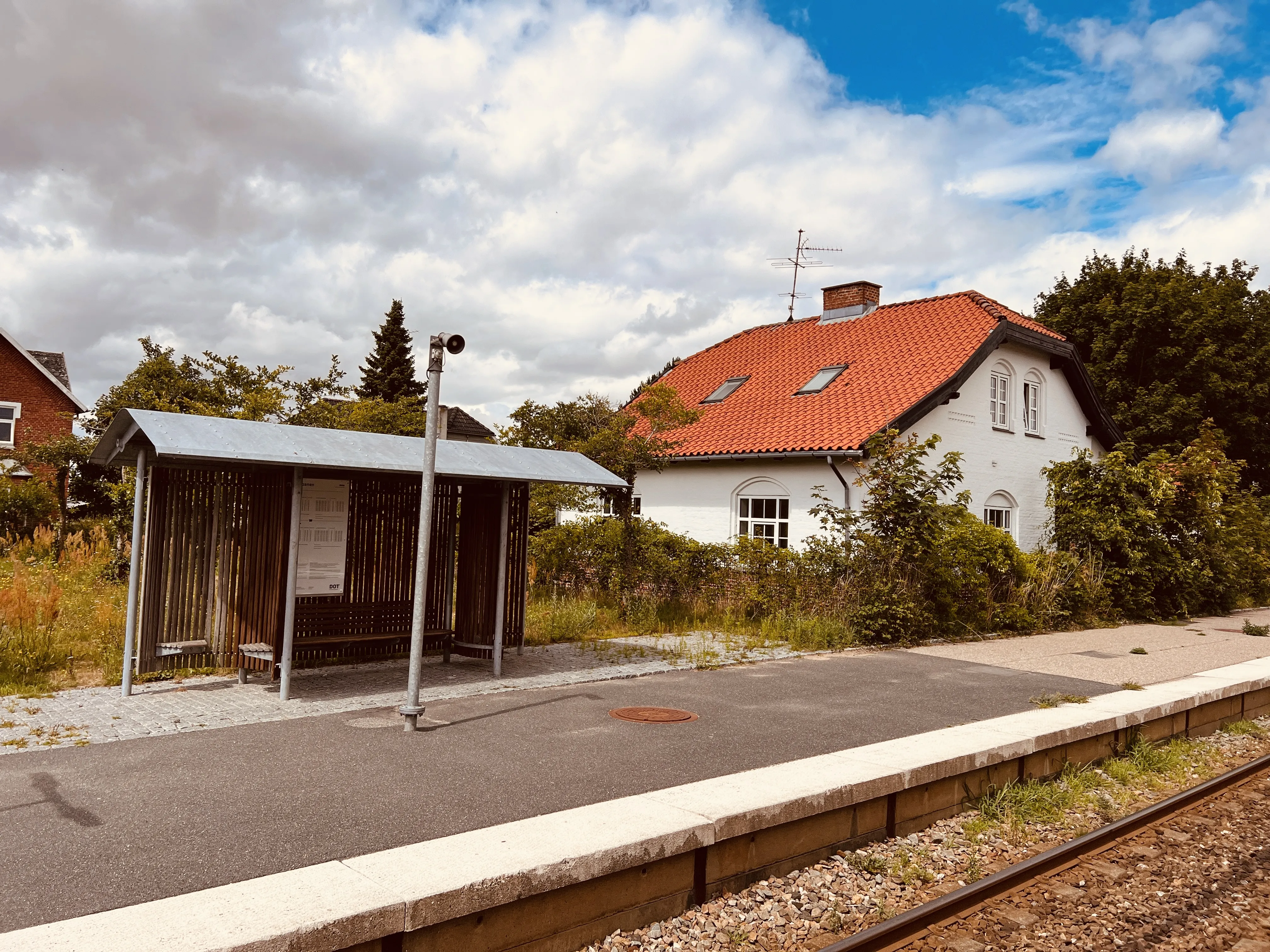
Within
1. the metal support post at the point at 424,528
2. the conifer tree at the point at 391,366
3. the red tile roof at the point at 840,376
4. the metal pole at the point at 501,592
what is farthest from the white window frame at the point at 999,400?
the conifer tree at the point at 391,366

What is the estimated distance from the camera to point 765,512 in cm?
2091

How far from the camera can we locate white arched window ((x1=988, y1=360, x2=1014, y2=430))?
22.4 meters

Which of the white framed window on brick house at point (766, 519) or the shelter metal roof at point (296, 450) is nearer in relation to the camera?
the shelter metal roof at point (296, 450)

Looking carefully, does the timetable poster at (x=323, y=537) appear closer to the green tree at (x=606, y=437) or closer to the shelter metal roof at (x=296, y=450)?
the shelter metal roof at (x=296, y=450)

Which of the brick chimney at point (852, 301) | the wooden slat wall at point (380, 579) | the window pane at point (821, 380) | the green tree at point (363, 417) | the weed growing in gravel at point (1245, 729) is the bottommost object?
the weed growing in gravel at point (1245, 729)

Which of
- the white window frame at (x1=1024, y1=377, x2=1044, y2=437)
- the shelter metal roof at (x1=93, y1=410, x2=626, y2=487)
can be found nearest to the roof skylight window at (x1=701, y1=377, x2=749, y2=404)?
the white window frame at (x1=1024, y1=377, x2=1044, y2=437)

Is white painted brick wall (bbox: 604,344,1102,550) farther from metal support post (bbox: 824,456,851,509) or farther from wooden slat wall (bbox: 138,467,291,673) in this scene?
wooden slat wall (bbox: 138,467,291,673)

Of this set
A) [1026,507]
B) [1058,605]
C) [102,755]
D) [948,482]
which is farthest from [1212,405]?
[102,755]

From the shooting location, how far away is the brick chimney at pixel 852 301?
88.2ft

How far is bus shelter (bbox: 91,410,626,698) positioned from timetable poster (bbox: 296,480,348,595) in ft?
0.04

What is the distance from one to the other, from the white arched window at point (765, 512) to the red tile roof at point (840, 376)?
0.95m

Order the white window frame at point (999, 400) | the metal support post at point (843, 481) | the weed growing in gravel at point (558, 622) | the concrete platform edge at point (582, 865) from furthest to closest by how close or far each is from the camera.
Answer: the white window frame at point (999, 400) < the metal support post at point (843, 481) < the weed growing in gravel at point (558, 622) < the concrete platform edge at point (582, 865)

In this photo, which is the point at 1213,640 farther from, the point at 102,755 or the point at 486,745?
the point at 102,755

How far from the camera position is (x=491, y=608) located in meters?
11.1
